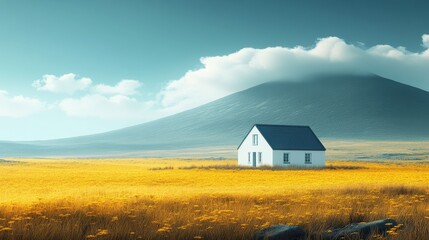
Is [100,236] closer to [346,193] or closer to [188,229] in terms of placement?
[188,229]

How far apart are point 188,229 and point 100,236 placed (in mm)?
2202

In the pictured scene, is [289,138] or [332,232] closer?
[332,232]

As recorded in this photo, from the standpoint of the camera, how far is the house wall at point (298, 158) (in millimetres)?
73500

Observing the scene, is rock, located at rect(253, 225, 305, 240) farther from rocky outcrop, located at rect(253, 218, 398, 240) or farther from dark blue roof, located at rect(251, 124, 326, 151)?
dark blue roof, located at rect(251, 124, 326, 151)

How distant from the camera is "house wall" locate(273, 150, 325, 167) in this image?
2894 inches

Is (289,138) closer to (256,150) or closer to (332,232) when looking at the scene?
(256,150)

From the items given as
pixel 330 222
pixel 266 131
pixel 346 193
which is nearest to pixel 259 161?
pixel 266 131

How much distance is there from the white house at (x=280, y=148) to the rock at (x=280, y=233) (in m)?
59.6

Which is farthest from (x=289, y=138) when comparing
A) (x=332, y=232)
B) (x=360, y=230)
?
(x=360, y=230)

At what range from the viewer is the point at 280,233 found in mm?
13125

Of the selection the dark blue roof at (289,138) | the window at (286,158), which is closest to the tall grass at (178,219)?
the window at (286,158)

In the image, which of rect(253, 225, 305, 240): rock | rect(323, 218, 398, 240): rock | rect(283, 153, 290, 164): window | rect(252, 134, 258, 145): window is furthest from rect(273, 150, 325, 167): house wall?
rect(253, 225, 305, 240): rock

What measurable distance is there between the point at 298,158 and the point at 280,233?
6292 centimetres

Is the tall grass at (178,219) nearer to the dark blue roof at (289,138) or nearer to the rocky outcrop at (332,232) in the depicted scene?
the rocky outcrop at (332,232)
